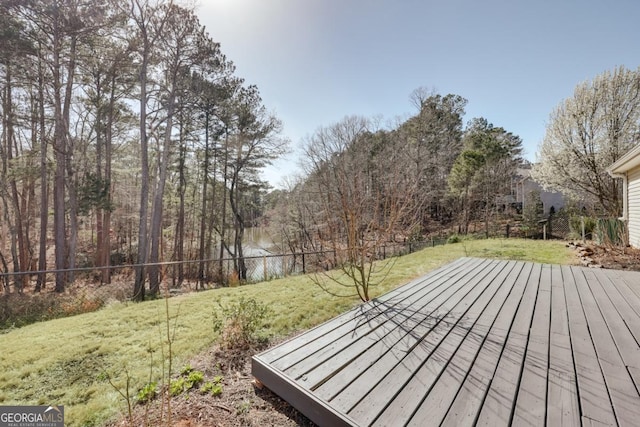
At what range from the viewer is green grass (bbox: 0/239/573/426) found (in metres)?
1.97

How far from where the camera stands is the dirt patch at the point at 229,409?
1495mm

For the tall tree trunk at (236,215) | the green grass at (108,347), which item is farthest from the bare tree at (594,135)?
the tall tree trunk at (236,215)

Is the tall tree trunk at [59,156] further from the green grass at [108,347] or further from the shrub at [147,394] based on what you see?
the shrub at [147,394]

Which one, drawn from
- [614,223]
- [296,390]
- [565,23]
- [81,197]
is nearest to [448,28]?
[565,23]

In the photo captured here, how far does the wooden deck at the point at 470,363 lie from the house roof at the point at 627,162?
13.6ft

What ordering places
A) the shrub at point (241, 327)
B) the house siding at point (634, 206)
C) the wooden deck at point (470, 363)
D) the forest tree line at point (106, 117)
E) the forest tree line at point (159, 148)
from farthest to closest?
the forest tree line at point (106, 117) < the forest tree line at point (159, 148) < the house siding at point (634, 206) < the shrub at point (241, 327) < the wooden deck at point (470, 363)

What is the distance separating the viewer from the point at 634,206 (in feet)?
21.2

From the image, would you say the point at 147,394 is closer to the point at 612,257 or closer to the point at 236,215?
the point at 612,257

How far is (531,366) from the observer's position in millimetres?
1659

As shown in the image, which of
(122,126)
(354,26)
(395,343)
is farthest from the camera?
(122,126)

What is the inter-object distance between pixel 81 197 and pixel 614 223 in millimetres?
17273

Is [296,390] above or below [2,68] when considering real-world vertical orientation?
below

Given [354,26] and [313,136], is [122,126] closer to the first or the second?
[313,136]

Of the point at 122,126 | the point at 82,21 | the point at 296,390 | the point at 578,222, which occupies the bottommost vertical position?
the point at 296,390
